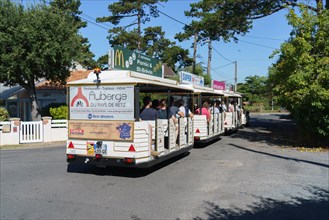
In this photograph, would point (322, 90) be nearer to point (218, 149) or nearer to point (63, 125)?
point (218, 149)

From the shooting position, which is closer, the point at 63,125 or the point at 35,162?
the point at 35,162

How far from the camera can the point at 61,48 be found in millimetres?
19328

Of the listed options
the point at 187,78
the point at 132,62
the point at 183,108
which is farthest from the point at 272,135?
the point at 132,62

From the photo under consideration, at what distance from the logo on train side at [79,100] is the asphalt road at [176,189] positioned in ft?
5.85

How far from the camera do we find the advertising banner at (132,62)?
945 cm

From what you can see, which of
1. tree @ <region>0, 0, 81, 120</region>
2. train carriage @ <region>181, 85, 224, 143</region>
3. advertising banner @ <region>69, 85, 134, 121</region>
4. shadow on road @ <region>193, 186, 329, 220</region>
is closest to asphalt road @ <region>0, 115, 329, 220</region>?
Result: shadow on road @ <region>193, 186, 329, 220</region>

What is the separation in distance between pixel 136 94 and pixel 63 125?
11.2m

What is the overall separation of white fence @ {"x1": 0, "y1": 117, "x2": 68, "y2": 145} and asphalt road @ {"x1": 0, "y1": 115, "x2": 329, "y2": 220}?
6020 mm

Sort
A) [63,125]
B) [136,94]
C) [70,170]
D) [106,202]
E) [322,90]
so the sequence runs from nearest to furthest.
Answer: [106,202], [136,94], [70,170], [322,90], [63,125]

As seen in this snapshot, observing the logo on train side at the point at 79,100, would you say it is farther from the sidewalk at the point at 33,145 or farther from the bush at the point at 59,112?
the bush at the point at 59,112

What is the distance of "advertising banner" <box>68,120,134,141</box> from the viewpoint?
8141 millimetres

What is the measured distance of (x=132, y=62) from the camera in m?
10.8

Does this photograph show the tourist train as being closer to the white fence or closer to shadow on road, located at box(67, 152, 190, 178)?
shadow on road, located at box(67, 152, 190, 178)

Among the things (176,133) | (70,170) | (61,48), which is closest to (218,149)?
(176,133)
